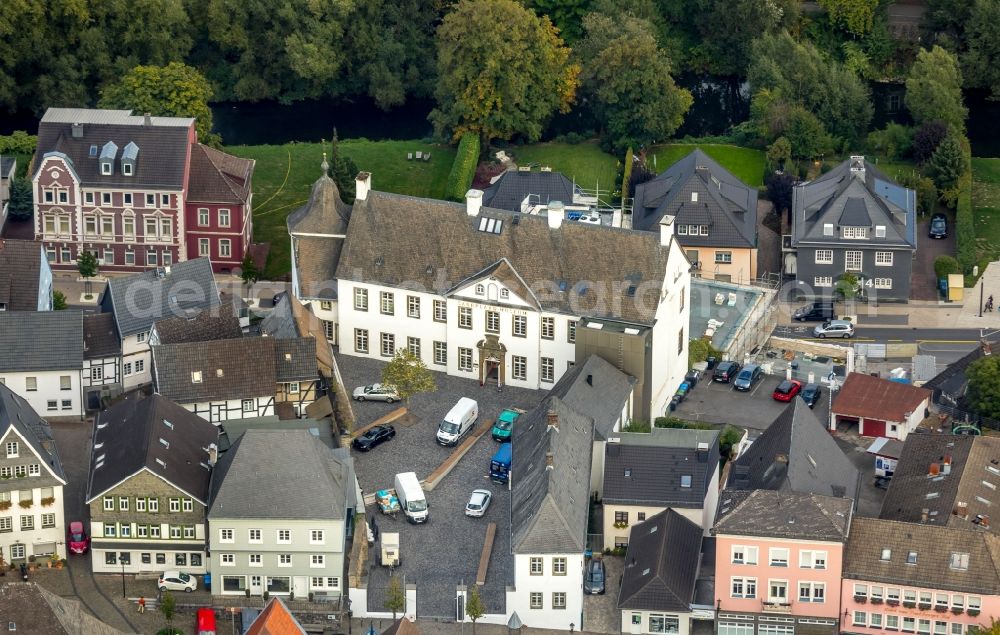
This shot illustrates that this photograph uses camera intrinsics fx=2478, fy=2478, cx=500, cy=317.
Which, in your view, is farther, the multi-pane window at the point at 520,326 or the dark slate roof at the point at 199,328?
the multi-pane window at the point at 520,326

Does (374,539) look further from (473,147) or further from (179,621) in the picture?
(473,147)

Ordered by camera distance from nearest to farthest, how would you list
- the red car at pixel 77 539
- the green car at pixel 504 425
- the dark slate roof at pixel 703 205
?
the red car at pixel 77 539 < the green car at pixel 504 425 < the dark slate roof at pixel 703 205

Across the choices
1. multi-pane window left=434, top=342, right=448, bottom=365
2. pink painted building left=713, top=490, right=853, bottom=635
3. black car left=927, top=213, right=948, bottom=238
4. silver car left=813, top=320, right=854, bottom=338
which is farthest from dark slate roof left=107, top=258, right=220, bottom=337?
black car left=927, top=213, right=948, bottom=238

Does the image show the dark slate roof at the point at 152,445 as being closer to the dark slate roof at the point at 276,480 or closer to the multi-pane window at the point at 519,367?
the dark slate roof at the point at 276,480

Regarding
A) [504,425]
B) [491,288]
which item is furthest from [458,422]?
[491,288]

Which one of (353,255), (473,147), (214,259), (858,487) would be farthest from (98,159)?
(858,487)

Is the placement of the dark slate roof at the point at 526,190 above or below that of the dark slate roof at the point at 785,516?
above

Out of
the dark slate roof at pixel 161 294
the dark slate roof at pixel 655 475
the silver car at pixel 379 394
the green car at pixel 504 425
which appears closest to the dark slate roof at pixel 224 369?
the silver car at pixel 379 394
